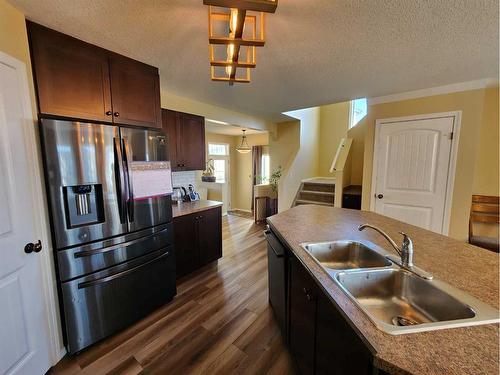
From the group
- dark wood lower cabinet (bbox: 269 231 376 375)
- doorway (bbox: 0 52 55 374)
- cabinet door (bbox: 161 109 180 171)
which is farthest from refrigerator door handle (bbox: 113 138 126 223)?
dark wood lower cabinet (bbox: 269 231 376 375)

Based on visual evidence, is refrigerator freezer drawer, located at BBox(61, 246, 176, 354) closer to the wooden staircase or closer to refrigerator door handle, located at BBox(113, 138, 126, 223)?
refrigerator door handle, located at BBox(113, 138, 126, 223)

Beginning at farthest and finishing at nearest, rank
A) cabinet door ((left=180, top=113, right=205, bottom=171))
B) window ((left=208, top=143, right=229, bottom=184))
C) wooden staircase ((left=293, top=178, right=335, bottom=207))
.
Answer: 1. window ((left=208, top=143, right=229, bottom=184))
2. wooden staircase ((left=293, top=178, right=335, bottom=207))
3. cabinet door ((left=180, top=113, right=205, bottom=171))

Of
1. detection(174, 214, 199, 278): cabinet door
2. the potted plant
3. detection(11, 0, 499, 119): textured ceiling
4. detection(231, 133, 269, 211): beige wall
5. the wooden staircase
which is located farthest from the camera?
detection(231, 133, 269, 211): beige wall

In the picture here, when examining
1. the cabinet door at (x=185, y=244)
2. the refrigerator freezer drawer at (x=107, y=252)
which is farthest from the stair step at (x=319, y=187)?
the refrigerator freezer drawer at (x=107, y=252)

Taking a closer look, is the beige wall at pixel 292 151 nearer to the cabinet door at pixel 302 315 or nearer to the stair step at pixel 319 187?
the stair step at pixel 319 187

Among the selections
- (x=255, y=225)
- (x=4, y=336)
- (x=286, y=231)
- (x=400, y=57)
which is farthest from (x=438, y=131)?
(x=4, y=336)

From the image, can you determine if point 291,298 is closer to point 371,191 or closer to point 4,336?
point 4,336

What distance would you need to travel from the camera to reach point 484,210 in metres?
2.77

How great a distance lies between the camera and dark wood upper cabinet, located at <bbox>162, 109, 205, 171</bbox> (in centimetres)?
273

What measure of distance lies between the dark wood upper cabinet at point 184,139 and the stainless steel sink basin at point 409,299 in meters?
2.41

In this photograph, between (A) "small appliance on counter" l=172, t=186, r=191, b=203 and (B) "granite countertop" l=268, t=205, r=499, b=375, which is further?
(A) "small appliance on counter" l=172, t=186, r=191, b=203

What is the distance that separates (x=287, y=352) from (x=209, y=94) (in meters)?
2.90

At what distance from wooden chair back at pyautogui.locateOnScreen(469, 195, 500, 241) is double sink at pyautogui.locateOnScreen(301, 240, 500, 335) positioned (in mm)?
2524

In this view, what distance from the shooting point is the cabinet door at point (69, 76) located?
57.2 inches
